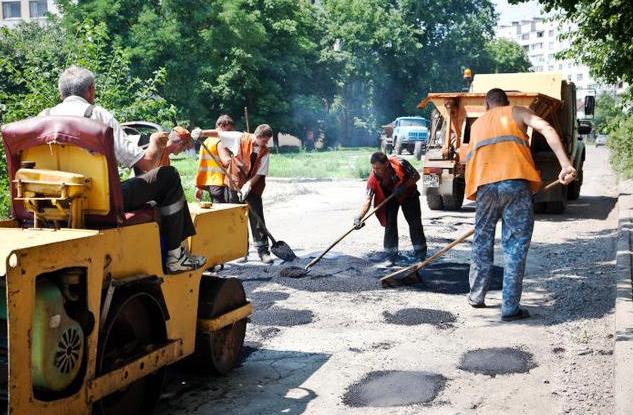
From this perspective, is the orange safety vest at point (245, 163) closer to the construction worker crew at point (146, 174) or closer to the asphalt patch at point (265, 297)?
the asphalt patch at point (265, 297)

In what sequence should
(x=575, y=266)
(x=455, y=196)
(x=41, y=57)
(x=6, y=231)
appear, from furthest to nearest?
(x=455, y=196) < (x=41, y=57) < (x=575, y=266) < (x=6, y=231)

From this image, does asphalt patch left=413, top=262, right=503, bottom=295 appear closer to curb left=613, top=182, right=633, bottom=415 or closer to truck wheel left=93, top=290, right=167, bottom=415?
curb left=613, top=182, right=633, bottom=415

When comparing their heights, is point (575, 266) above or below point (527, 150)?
below

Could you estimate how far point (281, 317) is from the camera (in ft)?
22.4

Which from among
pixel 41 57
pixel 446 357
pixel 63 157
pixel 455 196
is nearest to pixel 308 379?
pixel 446 357

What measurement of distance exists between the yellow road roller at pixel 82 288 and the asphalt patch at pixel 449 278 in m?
3.47

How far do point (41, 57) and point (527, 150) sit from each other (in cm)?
779

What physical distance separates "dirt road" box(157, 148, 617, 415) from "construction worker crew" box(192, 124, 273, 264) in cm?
42

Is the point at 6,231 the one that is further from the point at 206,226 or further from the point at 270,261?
the point at 270,261

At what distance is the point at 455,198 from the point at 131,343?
11289 mm

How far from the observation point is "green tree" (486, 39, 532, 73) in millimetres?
72062

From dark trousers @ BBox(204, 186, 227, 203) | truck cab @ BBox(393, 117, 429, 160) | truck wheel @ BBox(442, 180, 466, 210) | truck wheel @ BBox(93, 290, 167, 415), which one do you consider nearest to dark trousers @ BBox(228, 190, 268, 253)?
dark trousers @ BBox(204, 186, 227, 203)

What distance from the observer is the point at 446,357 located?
569 centimetres

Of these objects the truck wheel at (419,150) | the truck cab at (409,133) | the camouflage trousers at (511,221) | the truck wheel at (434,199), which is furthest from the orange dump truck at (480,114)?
the truck cab at (409,133)
